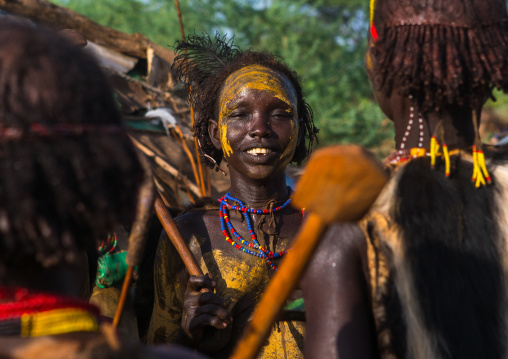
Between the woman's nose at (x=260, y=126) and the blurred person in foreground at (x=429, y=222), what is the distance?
937 mm

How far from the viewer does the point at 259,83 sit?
311cm

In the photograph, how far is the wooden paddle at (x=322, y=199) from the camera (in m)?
1.41

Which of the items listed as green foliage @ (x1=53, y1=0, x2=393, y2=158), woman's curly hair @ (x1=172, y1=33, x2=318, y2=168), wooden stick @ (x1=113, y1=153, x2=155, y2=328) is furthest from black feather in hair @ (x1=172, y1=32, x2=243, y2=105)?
green foliage @ (x1=53, y1=0, x2=393, y2=158)

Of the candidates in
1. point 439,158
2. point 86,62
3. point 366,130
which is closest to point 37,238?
point 86,62

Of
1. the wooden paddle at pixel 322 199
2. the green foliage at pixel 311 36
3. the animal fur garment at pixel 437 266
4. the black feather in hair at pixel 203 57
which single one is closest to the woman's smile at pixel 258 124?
the black feather in hair at pixel 203 57

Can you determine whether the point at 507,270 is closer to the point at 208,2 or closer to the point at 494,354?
the point at 494,354

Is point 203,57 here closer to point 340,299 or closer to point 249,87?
point 249,87

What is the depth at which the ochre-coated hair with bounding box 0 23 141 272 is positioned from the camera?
1.22 meters

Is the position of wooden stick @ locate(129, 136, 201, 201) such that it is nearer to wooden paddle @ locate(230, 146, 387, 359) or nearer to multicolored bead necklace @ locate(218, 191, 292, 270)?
multicolored bead necklace @ locate(218, 191, 292, 270)

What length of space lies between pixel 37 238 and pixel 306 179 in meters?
0.58

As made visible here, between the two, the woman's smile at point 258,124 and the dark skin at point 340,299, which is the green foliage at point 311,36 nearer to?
the woman's smile at point 258,124

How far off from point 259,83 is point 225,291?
100cm

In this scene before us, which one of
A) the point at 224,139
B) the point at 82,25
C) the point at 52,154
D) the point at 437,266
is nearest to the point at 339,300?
the point at 437,266

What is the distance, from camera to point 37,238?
1.25 meters
